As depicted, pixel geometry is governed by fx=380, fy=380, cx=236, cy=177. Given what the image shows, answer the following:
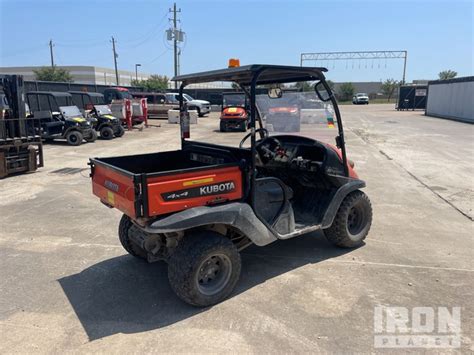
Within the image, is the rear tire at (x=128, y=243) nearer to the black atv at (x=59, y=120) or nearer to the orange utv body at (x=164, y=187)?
the orange utv body at (x=164, y=187)

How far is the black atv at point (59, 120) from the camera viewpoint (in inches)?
523

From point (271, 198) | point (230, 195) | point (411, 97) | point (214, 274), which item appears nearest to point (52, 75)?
point (411, 97)

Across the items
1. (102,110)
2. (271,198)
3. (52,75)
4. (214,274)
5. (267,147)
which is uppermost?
(52,75)

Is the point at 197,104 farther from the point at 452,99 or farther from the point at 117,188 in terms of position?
the point at 117,188

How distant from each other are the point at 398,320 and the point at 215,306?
4.96ft

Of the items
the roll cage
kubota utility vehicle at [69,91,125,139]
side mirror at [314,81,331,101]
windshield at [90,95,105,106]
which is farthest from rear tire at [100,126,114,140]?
side mirror at [314,81,331,101]

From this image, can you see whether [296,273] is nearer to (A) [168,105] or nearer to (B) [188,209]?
(B) [188,209]

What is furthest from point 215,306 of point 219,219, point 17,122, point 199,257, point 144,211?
point 17,122

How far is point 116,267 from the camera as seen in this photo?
404 cm

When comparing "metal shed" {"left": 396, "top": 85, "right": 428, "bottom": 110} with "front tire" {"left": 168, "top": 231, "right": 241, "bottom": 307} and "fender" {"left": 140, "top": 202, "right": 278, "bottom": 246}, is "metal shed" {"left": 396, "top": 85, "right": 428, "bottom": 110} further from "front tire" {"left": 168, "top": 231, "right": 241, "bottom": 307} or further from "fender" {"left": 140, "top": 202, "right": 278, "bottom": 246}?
→ "front tire" {"left": 168, "top": 231, "right": 241, "bottom": 307}

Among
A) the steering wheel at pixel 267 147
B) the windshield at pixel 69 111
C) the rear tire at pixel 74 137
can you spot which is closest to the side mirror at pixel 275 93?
the steering wheel at pixel 267 147

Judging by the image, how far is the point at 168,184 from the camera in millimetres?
3029

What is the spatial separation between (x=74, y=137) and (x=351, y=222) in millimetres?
11438

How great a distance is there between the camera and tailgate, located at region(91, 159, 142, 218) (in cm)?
295
